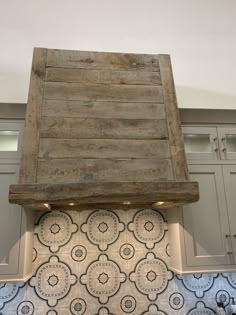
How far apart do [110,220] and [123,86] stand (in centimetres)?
101

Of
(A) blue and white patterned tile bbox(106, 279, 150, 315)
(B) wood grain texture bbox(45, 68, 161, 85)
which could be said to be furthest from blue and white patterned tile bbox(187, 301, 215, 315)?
(B) wood grain texture bbox(45, 68, 161, 85)

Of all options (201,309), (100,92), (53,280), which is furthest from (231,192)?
(53,280)

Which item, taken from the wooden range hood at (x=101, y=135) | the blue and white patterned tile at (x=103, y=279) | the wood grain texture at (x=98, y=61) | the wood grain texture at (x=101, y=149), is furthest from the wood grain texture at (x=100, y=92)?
the blue and white patterned tile at (x=103, y=279)

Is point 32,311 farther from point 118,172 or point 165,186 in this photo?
point 165,186

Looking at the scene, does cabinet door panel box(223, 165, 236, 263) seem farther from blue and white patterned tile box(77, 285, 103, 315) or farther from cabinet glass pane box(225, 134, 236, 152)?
blue and white patterned tile box(77, 285, 103, 315)

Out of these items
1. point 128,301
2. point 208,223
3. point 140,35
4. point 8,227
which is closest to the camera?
point 8,227

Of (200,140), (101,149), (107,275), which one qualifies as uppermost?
(200,140)

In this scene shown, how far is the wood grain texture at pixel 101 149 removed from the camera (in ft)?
5.15

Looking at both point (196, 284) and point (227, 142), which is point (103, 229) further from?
point (227, 142)

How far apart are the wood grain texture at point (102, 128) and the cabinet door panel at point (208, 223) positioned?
1.61 feet

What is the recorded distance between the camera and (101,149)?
1.60m

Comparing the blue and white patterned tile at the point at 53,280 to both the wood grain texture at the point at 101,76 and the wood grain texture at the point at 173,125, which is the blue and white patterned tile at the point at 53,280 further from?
the wood grain texture at the point at 101,76

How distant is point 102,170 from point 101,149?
139mm

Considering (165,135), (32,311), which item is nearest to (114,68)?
(165,135)
